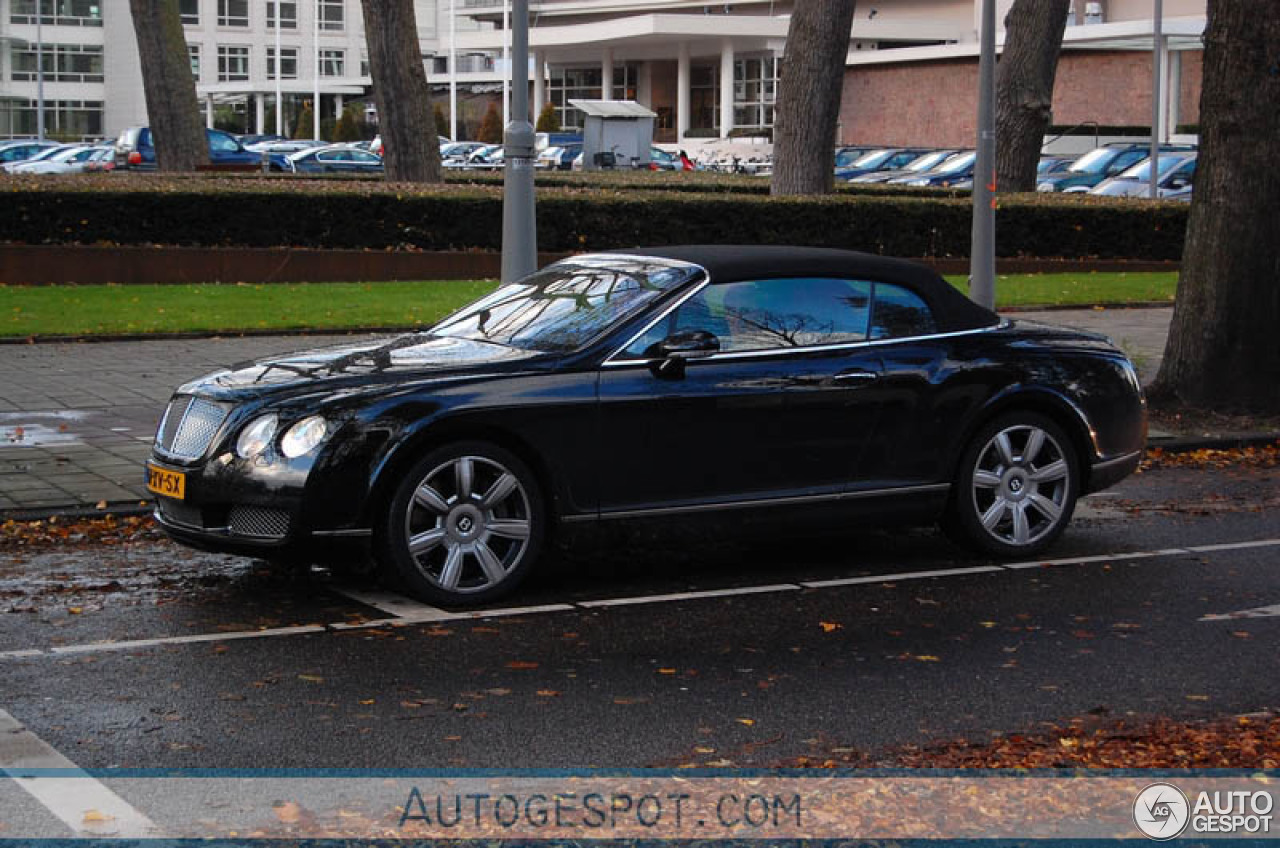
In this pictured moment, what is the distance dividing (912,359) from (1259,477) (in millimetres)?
4096

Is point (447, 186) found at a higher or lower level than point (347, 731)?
higher

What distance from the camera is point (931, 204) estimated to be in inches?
993

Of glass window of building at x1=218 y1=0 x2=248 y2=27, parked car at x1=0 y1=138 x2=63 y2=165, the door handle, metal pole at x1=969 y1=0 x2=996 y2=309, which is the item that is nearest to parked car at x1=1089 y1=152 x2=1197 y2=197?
metal pole at x1=969 y1=0 x2=996 y2=309

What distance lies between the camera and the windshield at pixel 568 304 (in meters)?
Answer: 8.27

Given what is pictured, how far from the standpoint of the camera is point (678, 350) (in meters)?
8.13

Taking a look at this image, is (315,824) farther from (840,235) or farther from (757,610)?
(840,235)

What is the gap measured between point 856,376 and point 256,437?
270 centimetres

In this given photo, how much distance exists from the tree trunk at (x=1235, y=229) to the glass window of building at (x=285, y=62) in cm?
9768

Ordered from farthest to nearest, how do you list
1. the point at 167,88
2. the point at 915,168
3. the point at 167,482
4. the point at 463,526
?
the point at 915,168, the point at 167,88, the point at 167,482, the point at 463,526

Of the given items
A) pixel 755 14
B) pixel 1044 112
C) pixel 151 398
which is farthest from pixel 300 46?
pixel 151 398

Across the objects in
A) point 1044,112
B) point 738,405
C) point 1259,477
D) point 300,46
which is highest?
point 300,46

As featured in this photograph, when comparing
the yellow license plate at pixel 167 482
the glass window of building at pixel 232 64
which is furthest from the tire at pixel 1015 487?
the glass window of building at pixel 232 64

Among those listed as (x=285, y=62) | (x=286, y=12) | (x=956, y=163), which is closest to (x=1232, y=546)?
(x=956, y=163)

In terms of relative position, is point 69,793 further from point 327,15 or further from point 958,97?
point 327,15
